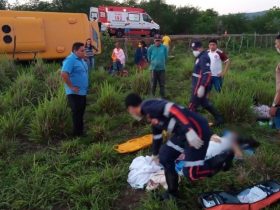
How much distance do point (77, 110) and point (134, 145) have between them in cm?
120

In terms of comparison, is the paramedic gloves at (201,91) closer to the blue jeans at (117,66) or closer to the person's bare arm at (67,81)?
the person's bare arm at (67,81)

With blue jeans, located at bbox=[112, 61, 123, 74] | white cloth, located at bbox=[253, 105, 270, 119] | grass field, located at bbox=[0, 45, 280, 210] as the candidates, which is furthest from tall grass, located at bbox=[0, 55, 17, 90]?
white cloth, located at bbox=[253, 105, 270, 119]

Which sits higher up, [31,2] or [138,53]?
[31,2]

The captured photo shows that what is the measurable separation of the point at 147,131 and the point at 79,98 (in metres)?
1.32

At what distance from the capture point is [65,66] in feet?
22.2

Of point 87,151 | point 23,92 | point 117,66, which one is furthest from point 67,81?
point 117,66

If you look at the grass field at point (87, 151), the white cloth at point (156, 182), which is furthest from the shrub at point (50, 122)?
the white cloth at point (156, 182)

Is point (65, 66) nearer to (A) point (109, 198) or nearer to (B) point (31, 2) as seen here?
(A) point (109, 198)

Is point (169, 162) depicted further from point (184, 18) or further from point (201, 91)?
point (184, 18)

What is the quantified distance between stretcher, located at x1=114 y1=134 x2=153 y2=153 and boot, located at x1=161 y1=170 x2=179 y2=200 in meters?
1.62

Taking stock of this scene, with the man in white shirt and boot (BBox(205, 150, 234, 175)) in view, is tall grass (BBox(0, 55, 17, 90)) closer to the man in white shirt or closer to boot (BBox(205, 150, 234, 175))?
the man in white shirt

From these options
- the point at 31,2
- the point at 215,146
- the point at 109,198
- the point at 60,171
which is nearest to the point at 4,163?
the point at 60,171

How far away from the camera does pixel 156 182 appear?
523cm

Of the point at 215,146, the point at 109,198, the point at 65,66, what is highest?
the point at 65,66
